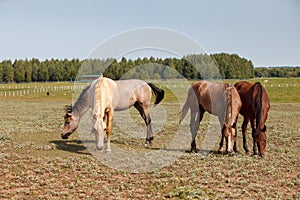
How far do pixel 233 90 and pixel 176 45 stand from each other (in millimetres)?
2116

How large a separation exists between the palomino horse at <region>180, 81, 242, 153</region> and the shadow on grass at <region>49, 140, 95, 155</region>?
11.3 ft

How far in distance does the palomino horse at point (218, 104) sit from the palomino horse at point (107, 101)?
5.21ft

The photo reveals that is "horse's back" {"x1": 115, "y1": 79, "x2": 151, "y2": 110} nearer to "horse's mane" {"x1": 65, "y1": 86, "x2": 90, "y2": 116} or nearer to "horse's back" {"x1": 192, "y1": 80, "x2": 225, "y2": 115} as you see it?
"horse's mane" {"x1": 65, "y1": 86, "x2": 90, "y2": 116}

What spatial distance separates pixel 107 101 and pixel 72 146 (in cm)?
276

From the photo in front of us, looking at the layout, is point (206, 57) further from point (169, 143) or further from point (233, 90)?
point (169, 143)

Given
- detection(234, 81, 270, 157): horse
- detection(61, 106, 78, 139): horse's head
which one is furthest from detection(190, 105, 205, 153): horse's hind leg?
detection(61, 106, 78, 139): horse's head

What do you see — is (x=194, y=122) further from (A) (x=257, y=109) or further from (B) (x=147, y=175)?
(B) (x=147, y=175)

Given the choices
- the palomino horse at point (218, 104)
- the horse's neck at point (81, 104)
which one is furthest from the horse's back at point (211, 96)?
the horse's neck at point (81, 104)

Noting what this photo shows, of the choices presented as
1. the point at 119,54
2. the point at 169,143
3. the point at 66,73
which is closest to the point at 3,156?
the point at 119,54

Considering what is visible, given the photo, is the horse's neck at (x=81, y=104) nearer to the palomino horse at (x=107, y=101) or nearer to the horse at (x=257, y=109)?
the palomino horse at (x=107, y=101)

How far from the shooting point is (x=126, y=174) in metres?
7.82

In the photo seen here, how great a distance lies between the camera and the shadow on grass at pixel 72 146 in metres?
10.4

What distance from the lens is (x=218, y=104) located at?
9695mm

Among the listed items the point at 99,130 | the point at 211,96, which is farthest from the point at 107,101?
Answer: the point at 211,96
